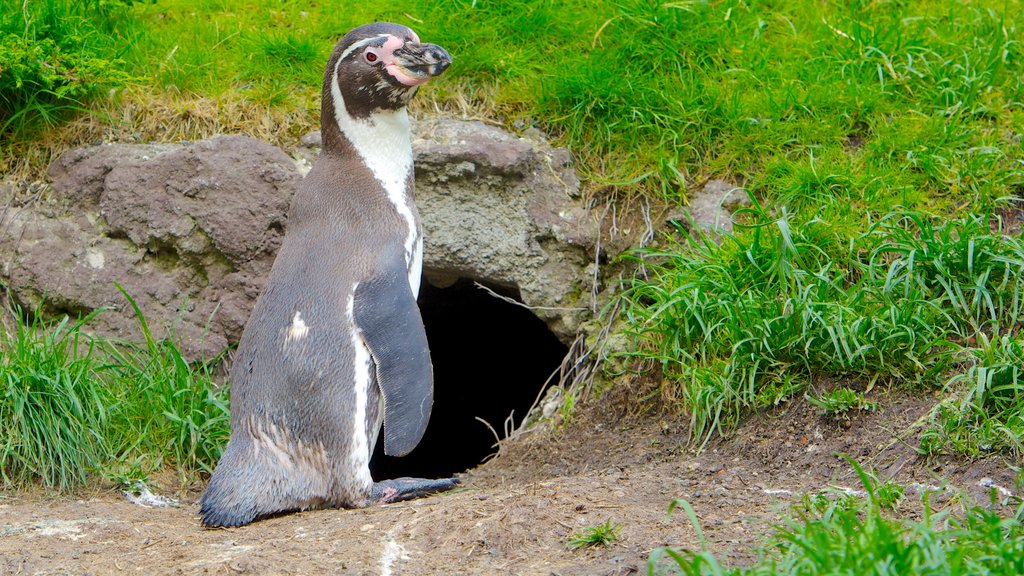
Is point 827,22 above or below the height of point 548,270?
above

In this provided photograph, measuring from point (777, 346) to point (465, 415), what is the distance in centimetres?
293

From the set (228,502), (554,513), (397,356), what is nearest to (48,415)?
(228,502)

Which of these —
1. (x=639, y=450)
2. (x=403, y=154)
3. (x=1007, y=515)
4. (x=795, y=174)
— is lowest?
(x=639, y=450)

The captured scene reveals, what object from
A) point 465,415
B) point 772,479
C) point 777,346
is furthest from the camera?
point 465,415

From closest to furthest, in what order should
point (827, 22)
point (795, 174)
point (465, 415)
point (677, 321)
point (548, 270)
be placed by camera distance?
point (677, 321) < point (795, 174) < point (548, 270) < point (827, 22) < point (465, 415)

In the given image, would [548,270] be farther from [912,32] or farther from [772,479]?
[912,32]

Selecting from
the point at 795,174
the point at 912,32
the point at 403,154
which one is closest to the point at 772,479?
the point at 795,174

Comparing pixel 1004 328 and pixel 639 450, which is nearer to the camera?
pixel 1004 328

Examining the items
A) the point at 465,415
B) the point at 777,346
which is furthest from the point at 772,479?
the point at 465,415

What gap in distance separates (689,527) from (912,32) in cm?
305

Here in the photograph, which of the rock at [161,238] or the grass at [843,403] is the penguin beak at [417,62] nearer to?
the rock at [161,238]

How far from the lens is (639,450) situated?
3.68m

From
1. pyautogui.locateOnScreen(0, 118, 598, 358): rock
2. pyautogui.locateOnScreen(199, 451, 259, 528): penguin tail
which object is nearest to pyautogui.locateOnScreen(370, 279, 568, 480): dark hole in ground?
pyautogui.locateOnScreen(0, 118, 598, 358): rock

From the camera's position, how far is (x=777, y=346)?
11.4 ft
